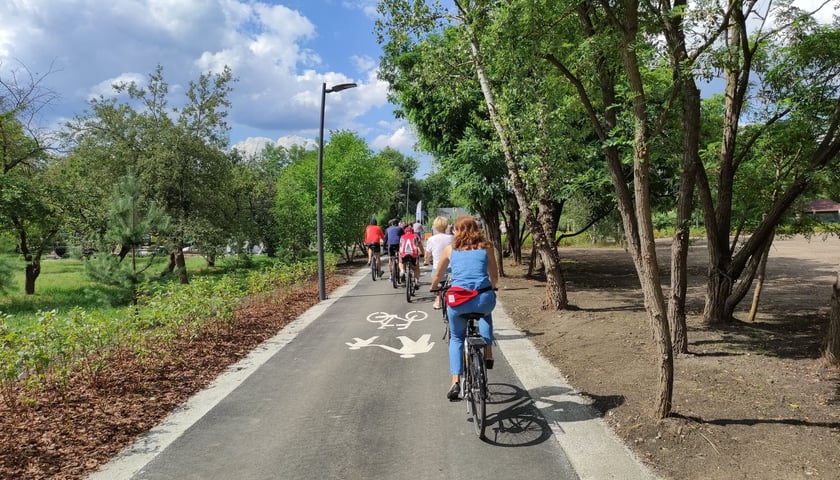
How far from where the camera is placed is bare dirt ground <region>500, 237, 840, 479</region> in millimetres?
3570

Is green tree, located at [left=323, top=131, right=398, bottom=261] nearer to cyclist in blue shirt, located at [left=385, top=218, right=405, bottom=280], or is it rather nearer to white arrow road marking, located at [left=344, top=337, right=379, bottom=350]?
cyclist in blue shirt, located at [left=385, top=218, right=405, bottom=280]

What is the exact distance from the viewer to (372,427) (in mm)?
4457

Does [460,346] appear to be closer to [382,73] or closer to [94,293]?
[94,293]

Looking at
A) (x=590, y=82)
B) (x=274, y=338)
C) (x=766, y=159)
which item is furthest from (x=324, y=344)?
(x=766, y=159)

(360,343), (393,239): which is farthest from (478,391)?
(393,239)

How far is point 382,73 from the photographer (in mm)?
19625

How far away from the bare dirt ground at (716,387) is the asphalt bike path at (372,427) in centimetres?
30

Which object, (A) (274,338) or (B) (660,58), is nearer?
(B) (660,58)

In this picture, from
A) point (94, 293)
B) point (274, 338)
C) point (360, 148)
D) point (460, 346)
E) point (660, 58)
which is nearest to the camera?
point (460, 346)

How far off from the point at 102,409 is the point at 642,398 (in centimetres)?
503

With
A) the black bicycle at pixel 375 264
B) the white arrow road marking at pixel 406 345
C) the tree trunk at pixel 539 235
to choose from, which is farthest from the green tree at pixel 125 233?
the black bicycle at pixel 375 264

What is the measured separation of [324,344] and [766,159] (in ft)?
24.6

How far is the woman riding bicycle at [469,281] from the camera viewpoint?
4.44m

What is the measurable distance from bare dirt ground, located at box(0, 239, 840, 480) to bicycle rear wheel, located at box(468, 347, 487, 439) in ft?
3.68
